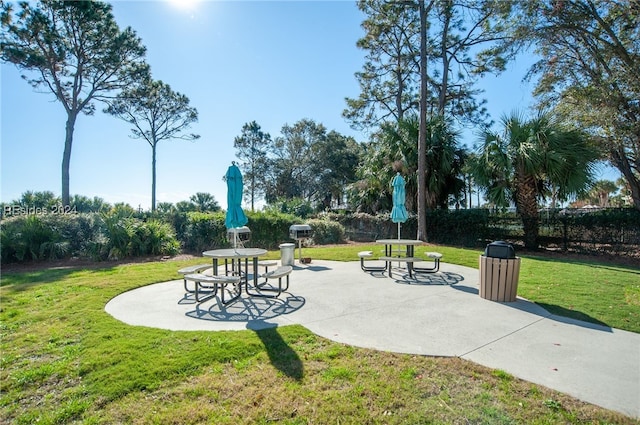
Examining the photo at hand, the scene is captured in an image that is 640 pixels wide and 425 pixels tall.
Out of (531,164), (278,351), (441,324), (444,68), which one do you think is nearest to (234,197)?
(278,351)

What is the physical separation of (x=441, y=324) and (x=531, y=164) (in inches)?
372

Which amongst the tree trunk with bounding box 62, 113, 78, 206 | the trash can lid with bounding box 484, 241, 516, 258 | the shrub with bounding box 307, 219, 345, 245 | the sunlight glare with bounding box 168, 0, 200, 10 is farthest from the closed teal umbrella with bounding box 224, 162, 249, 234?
the tree trunk with bounding box 62, 113, 78, 206

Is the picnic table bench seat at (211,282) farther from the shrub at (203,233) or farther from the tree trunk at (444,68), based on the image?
the tree trunk at (444,68)

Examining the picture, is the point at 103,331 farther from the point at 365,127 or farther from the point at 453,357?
the point at 365,127

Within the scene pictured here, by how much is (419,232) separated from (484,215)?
2.65 meters

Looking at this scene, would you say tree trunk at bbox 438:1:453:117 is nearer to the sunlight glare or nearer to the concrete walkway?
the sunlight glare

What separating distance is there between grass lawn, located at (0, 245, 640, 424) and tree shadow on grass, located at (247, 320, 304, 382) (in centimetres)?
2

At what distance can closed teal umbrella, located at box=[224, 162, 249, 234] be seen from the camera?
5.42m

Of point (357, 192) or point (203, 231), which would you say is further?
point (357, 192)

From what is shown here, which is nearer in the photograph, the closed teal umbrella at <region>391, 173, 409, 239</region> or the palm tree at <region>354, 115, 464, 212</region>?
the closed teal umbrella at <region>391, 173, 409, 239</region>

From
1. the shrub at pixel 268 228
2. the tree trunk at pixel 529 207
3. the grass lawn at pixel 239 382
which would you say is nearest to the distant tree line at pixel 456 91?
the tree trunk at pixel 529 207

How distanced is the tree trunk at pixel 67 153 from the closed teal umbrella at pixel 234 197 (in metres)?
17.8

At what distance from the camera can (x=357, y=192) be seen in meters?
19.3

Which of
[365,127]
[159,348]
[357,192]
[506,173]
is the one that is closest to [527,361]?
[159,348]
